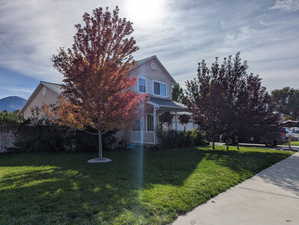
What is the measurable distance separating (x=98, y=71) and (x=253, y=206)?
21.1 feet

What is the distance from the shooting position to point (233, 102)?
1141 cm

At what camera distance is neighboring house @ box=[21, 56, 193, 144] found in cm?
1399

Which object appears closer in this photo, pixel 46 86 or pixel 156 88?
pixel 46 86

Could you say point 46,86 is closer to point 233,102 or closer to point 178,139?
point 178,139

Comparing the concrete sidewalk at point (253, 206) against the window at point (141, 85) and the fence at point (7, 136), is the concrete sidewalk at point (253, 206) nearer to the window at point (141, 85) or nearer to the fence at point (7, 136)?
the window at point (141, 85)

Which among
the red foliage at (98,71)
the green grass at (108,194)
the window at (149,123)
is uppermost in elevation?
the red foliage at (98,71)

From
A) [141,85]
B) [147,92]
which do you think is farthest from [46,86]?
[147,92]

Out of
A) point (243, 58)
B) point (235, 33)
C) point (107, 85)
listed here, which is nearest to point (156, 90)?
point (243, 58)

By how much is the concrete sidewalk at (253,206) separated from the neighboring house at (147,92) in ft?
28.1

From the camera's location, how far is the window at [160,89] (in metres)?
16.6

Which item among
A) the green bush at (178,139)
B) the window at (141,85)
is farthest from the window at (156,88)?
the green bush at (178,139)

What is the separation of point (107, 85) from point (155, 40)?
4.92 m

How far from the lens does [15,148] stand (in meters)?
11.9

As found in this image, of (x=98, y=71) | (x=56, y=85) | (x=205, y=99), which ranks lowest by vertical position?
(x=205, y=99)
